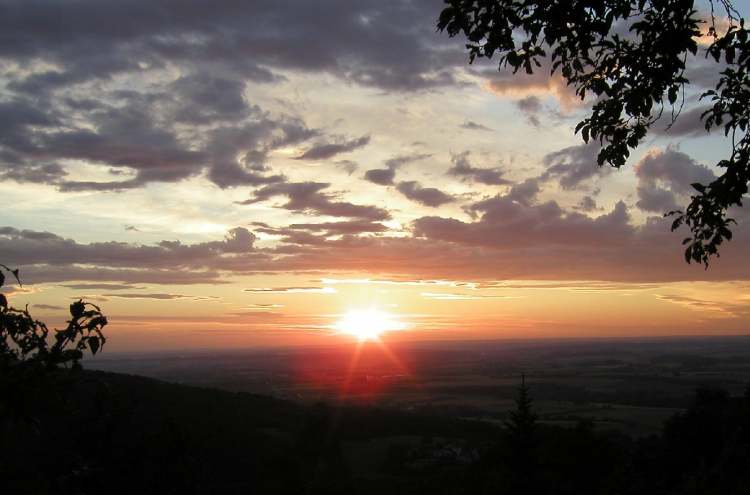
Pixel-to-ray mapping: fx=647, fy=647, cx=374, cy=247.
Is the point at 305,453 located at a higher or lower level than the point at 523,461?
lower

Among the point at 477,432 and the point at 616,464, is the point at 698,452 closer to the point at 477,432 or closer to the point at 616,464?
the point at 616,464

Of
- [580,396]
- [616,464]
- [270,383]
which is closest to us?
[616,464]

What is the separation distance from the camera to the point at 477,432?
9381 centimetres

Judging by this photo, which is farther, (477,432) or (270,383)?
(270,383)

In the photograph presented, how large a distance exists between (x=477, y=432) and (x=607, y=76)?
297 feet

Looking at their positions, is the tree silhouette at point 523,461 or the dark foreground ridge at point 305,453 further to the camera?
the tree silhouette at point 523,461

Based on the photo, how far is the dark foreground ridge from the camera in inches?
949

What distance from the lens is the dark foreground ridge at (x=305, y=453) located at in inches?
949

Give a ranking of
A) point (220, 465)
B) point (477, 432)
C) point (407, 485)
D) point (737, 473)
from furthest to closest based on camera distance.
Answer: point (477, 432) → point (407, 485) → point (220, 465) → point (737, 473)

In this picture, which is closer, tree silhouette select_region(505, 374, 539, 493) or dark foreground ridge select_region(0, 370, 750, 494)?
dark foreground ridge select_region(0, 370, 750, 494)

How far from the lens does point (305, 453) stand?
72625 millimetres

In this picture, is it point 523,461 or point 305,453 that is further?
point 305,453

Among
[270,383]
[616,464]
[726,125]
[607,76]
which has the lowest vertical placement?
[270,383]

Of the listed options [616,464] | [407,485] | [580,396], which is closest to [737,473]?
[616,464]
